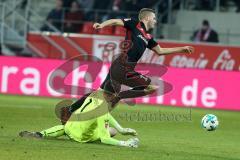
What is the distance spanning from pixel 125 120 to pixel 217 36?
1138 centimetres

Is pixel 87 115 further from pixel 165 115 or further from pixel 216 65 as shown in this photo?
pixel 216 65

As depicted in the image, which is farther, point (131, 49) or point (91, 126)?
point (131, 49)

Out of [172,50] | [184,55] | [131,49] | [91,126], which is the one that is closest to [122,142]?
[91,126]

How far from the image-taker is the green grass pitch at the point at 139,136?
12.6 m

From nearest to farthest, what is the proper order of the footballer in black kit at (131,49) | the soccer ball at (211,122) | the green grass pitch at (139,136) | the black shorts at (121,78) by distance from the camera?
the green grass pitch at (139,136) → the footballer in black kit at (131,49) → the black shorts at (121,78) → the soccer ball at (211,122)

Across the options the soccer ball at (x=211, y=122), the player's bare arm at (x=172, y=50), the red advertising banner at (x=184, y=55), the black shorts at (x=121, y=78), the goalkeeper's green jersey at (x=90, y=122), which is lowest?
the red advertising banner at (x=184, y=55)

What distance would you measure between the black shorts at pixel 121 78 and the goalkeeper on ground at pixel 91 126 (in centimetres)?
32

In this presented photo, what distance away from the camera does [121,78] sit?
1532 centimetres

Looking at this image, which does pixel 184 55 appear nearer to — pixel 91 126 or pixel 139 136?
pixel 139 136

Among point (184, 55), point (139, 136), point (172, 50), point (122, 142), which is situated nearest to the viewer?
point (122, 142)

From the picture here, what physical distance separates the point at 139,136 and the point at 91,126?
87.5 inches

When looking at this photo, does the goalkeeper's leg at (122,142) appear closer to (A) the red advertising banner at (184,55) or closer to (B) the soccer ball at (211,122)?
(B) the soccer ball at (211,122)

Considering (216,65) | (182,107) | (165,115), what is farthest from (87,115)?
(216,65)

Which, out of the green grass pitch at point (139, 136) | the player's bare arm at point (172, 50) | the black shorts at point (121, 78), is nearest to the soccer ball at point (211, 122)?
the green grass pitch at point (139, 136)
